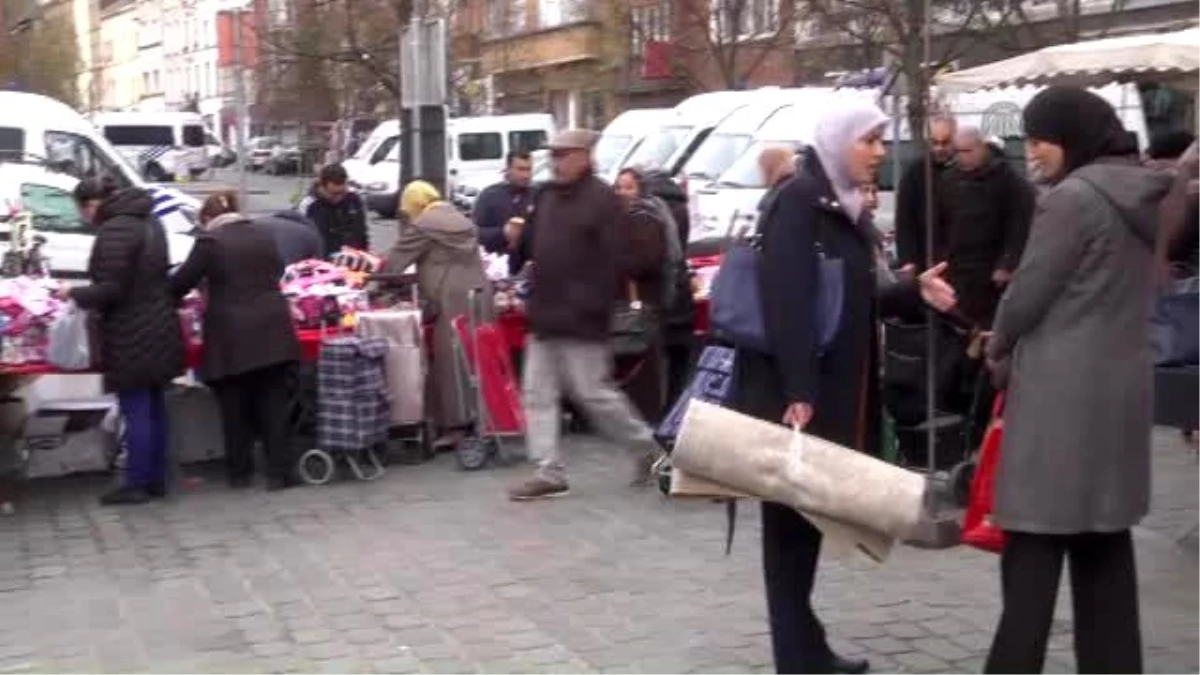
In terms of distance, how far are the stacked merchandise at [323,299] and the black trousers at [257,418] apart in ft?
1.45

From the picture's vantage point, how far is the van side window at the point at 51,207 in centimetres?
1530

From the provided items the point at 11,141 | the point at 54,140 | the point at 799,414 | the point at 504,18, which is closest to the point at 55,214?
the point at 54,140

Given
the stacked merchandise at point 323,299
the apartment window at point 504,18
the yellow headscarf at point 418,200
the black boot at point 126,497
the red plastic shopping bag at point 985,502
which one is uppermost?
the apartment window at point 504,18

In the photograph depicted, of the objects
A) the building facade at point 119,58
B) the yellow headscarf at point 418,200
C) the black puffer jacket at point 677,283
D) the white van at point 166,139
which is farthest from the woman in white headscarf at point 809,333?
the building facade at point 119,58

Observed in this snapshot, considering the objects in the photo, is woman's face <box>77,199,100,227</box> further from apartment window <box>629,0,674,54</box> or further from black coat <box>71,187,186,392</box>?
apartment window <box>629,0,674,54</box>

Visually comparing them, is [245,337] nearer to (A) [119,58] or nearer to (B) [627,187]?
(B) [627,187]

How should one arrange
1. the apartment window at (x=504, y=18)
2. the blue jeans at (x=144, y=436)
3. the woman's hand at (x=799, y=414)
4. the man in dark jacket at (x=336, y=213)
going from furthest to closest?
the apartment window at (x=504, y=18)
the man in dark jacket at (x=336, y=213)
the blue jeans at (x=144, y=436)
the woman's hand at (x=799, y=414)

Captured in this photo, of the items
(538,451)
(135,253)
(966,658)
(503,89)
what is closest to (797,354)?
(966,658)

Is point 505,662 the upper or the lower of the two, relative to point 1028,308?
lower

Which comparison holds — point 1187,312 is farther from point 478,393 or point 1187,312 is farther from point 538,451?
point 478,393

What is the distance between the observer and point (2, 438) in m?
9.22

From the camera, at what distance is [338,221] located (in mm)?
13234

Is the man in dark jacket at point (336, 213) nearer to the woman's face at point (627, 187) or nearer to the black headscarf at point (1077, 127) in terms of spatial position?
the woman's face at point (627, 187)

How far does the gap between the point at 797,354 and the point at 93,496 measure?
203 inches
